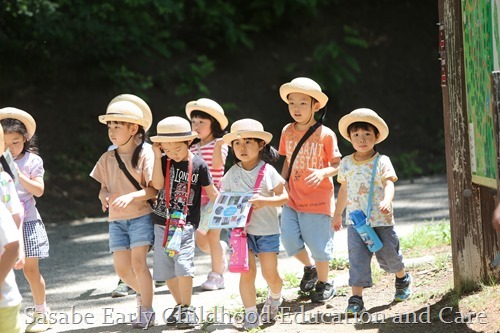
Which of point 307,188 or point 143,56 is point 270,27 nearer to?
point 143,56

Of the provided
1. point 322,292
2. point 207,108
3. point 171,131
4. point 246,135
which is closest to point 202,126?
point 207,108

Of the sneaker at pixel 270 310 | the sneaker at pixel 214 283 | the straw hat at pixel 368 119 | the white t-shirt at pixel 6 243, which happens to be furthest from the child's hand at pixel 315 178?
the white t-shirt at pixel 6 243

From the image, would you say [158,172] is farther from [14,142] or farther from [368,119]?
[368,119]

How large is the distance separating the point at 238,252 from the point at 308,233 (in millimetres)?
1088

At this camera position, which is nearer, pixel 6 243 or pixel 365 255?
pixel 6 243

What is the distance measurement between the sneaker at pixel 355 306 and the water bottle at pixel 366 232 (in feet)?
1.34

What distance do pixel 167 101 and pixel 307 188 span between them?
1217cm

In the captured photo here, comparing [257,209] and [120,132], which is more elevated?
[120,132]

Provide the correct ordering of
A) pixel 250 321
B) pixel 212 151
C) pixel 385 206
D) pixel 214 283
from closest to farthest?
pixel 385 206 → pixel 250 321 → pixel 214 283 → pixel 212 151

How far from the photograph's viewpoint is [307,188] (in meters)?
7.43

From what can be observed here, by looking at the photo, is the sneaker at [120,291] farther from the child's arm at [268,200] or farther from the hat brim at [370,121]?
the hat brim at [370,121]

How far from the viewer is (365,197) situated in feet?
22.1

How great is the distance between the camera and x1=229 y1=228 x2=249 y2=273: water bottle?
6.44 meters

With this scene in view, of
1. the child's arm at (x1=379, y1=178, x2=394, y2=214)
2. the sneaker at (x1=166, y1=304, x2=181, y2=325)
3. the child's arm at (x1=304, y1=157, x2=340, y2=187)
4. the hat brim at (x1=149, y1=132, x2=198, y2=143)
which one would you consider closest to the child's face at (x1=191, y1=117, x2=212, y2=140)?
the child's arm at (x1=304, y1=157, x2=340, y2=187)
